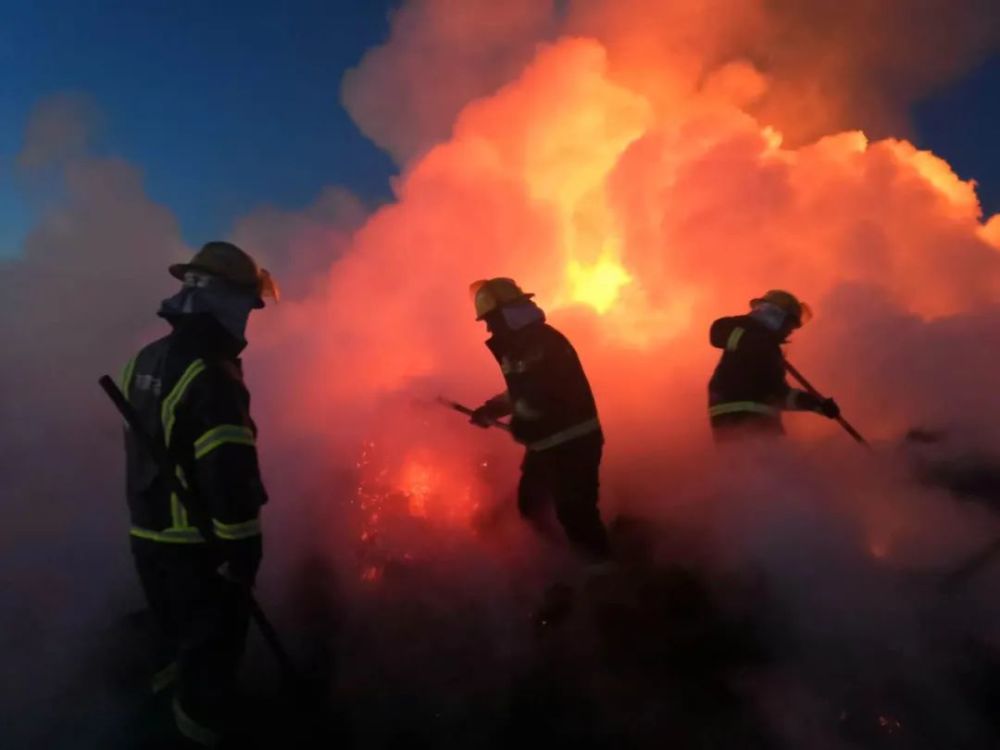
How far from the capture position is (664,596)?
14.2 ft

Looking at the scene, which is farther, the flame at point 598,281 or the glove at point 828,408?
the flame at point 598,281

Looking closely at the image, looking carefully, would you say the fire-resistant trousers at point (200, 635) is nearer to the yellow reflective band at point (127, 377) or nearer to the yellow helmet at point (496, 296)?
the yellow reflective band at point (127, 377)

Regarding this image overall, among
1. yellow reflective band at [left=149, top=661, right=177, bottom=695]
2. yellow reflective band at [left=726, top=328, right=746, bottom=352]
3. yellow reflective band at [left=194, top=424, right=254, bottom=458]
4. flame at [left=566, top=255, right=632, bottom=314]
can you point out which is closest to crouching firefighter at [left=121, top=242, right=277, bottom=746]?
yellow reflective band at [left=194, top=424, right=254, bottom=458]

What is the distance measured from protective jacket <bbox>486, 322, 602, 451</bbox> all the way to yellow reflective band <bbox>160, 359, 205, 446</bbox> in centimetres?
207

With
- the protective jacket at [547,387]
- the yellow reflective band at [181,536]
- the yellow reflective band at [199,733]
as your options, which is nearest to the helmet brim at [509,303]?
the protective jacket at [547,387]

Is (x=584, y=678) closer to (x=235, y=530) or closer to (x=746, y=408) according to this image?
(x=235, y=530)

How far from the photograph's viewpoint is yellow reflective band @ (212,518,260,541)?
274 centimetres

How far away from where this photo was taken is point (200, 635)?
9.47ft

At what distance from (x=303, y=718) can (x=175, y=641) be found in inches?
30.5

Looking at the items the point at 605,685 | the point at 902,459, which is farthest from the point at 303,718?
the point at 902,459

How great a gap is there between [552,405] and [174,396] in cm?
226

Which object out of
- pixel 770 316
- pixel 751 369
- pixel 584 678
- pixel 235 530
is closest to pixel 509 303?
pixel 751 369

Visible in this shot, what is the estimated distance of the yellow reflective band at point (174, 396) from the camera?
2.79 meters

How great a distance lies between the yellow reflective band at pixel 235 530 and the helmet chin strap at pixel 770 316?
12.6 ft
